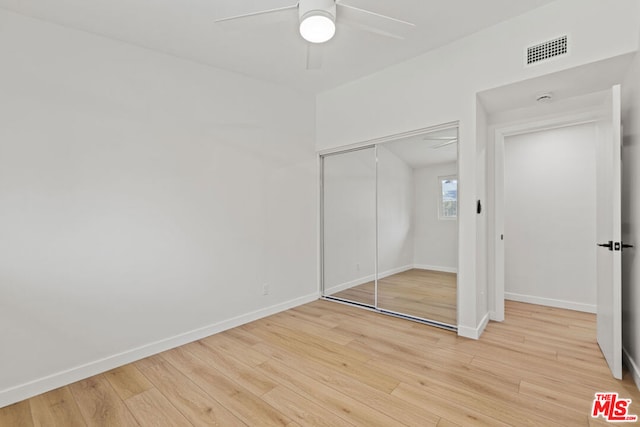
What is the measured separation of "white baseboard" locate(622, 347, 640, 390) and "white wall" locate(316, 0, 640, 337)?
3.31ft

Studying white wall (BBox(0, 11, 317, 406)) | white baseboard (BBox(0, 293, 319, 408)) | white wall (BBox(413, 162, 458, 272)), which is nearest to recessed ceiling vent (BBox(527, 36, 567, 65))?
white wall (BBox(413, 162, 458, 272))

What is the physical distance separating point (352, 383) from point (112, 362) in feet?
6.44

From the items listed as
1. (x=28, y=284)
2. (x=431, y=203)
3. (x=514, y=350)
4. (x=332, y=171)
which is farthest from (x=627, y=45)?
(x=28, y=284)

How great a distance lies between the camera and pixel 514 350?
257 cm

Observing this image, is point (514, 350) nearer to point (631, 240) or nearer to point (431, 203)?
point (631, 240)

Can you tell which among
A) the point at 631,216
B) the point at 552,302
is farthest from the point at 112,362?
the point at 552,302

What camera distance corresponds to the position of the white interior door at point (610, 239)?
81.0 inches

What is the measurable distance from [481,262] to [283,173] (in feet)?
7.98

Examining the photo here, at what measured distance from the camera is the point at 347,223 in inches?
163

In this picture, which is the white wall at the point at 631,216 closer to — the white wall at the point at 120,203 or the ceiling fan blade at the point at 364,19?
the ceiling fan blade at the point at 364,19

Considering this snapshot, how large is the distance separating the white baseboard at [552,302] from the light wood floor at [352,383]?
54 cm

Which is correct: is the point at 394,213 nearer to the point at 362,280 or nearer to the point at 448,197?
the point at 448,197

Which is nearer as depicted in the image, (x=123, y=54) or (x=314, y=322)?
(x=123, y=54)

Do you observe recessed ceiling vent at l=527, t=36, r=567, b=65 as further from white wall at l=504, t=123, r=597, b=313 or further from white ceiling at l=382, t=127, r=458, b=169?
white wall at l=504, t=123, r=597, b=313
